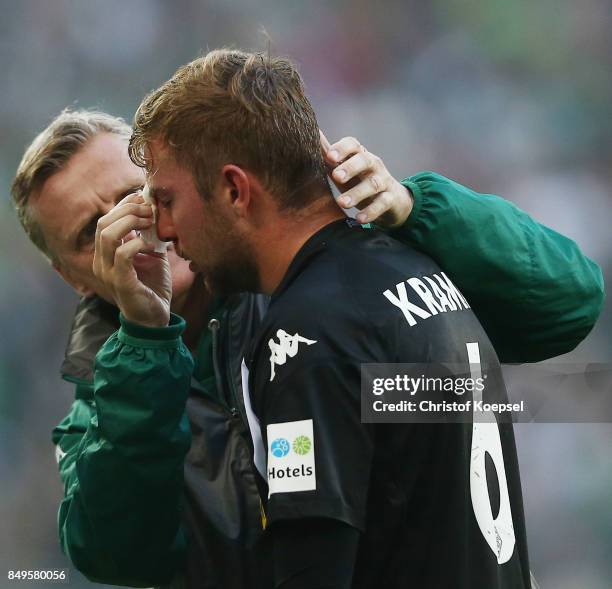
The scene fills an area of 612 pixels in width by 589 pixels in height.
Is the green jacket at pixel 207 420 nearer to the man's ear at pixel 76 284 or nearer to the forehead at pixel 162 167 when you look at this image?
the forehead at pixel 162 167

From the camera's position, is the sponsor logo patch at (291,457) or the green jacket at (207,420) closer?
the sponsor logo patch at (291,457)

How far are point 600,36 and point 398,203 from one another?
3.11 meters

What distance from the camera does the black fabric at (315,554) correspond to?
103 centimetres

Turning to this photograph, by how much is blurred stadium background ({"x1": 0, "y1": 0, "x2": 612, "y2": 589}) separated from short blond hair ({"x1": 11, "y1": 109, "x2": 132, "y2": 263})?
1.92 m

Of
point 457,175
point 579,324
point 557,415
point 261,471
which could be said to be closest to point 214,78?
point 261,471

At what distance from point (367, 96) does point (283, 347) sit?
3.12 metres

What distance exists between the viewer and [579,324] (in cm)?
148

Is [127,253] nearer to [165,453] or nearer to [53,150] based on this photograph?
[165,453]

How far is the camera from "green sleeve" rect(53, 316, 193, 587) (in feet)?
4.60

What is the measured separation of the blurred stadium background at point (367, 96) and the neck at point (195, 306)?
2159mm

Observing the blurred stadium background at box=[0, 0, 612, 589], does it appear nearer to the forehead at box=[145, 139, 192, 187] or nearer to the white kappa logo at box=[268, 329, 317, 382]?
the forehead at box=[145, 139, 192, 187]

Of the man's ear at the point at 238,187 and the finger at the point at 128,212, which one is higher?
the finger at the point at 128,212

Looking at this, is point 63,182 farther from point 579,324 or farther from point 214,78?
point 579,324

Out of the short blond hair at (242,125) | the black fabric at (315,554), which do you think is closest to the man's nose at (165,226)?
the short blond hair at (242,125)
